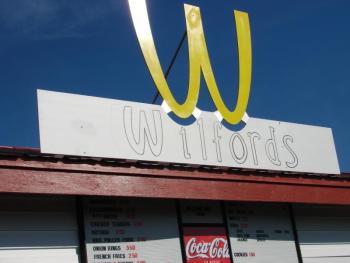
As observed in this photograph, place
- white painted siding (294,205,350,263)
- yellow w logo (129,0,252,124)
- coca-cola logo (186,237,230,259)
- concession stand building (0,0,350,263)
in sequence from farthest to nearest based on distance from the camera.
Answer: white painted siding (294,205,350,263), yellow w logo (129,0,252,124), coca-cola logo (186,237,230,259), concession stand building (0,0,350,263)

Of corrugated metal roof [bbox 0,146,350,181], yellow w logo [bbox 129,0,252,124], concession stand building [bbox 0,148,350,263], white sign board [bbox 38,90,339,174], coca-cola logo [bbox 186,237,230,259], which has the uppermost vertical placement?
yellow w logo [bbox 129,0,252,124]

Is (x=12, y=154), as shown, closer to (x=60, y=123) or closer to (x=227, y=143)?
(x=60, y=123)

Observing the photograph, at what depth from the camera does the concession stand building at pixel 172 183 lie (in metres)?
8.30

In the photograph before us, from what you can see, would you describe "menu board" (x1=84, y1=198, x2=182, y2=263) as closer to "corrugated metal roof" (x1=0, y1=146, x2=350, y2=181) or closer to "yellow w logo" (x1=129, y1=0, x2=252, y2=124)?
"corrugated metal roof" (x1=0, y1=146, x2=350, y2=181)

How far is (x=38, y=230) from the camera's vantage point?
827 cm

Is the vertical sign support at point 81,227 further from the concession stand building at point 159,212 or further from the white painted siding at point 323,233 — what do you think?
the white painted siding at point 323,233

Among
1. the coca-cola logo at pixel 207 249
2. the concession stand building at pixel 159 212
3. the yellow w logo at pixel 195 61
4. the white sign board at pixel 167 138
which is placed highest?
the yellow w logo at pixel 195 61

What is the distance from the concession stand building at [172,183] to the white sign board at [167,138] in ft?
0.07

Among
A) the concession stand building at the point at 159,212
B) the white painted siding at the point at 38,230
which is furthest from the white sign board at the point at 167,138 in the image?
the white painted siding at the point at 38,230

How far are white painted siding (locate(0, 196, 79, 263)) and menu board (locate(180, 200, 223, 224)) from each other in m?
1.96

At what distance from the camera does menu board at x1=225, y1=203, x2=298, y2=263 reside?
1017 cm

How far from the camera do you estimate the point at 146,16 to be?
11.1m

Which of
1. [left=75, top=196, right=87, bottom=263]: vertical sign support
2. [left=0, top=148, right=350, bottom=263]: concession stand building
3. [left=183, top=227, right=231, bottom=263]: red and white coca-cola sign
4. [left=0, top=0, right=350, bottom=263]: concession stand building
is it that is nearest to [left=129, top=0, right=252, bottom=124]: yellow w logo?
[left=0, top=0, right=350, bottom=263]: concession stand building

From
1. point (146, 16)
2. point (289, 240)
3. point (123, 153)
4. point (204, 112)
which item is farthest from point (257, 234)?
point (146, 16)
